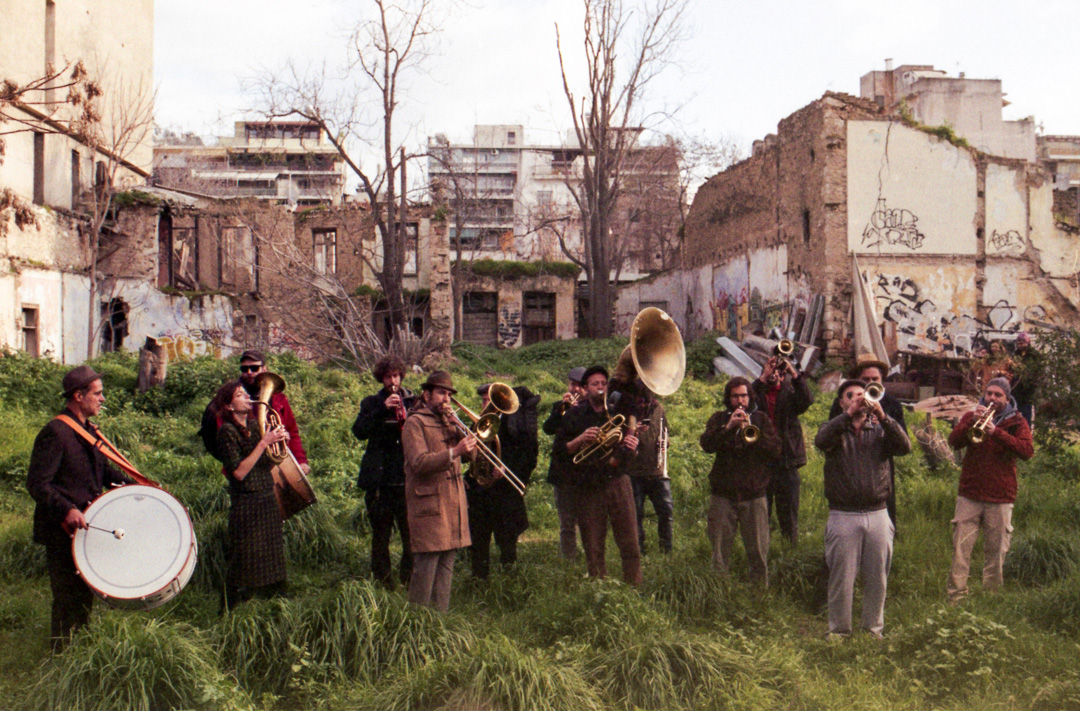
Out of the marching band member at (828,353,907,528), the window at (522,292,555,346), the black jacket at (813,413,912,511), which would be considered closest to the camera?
the black jacket at (813,413,912,511)

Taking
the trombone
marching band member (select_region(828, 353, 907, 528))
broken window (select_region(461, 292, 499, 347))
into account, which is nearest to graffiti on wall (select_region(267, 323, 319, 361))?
broken window (select_region(461, 292, 499, 347))

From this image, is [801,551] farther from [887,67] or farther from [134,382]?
[887,67]

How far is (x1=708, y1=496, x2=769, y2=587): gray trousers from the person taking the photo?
21.5 ft

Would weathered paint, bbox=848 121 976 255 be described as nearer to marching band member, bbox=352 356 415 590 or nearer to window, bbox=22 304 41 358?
marching band member, bbox=352 356 415 590

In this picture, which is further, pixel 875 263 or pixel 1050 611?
pixel 875 263

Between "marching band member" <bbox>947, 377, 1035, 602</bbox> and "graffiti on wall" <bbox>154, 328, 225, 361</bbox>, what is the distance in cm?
1839

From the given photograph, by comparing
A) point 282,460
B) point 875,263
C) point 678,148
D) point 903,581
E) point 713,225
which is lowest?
point 903,581

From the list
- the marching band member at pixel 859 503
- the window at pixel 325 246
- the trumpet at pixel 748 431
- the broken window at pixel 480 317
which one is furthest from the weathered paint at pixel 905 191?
the broken window at pixel 480 317

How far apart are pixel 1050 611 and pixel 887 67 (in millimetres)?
29248

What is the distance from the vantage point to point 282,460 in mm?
5848

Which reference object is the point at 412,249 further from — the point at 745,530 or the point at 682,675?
the point at 682,675

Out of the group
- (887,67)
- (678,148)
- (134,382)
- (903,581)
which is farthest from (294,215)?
(903,581)

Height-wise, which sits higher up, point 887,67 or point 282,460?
point 887,67

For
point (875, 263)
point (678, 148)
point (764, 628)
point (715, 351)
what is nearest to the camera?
point (764, 628)
